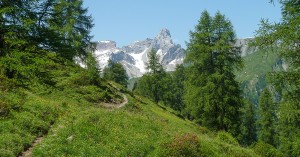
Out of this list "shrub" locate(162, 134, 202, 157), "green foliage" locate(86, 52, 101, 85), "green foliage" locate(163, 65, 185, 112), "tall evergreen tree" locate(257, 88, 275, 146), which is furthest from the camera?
"green foliage" locate(163, 65, 185, 112)

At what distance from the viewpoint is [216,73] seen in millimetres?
34469

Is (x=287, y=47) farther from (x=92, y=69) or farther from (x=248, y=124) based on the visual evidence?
(x=248, y=124)

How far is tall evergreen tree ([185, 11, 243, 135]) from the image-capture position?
3434 cm

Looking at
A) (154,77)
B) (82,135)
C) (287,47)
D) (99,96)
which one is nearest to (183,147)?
(82,135)

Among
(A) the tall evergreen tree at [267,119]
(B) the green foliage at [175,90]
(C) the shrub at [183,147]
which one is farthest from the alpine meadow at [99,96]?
(B) the green foliage at [175,90]

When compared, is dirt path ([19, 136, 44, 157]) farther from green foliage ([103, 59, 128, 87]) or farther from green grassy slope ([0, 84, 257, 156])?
green foliage ([103, 59, 128, 87])

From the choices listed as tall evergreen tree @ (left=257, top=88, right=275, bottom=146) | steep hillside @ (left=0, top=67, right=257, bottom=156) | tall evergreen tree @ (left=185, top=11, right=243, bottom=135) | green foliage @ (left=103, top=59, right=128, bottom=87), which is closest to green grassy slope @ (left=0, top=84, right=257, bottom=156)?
steep hillside @ (left=0, top=67, right=257, bottom=156)

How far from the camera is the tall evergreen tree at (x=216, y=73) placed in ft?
113

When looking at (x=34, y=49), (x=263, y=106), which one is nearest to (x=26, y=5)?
(x=34, y=49)

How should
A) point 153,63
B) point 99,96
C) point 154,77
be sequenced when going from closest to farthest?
point 99,96, point 153,63, point 154,77

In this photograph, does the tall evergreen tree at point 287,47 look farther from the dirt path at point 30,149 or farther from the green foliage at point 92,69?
the green foliage at point 92,69

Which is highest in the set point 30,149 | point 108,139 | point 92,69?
point 92,69

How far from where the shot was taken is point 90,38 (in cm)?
5044

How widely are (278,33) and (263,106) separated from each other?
60.8 metres
